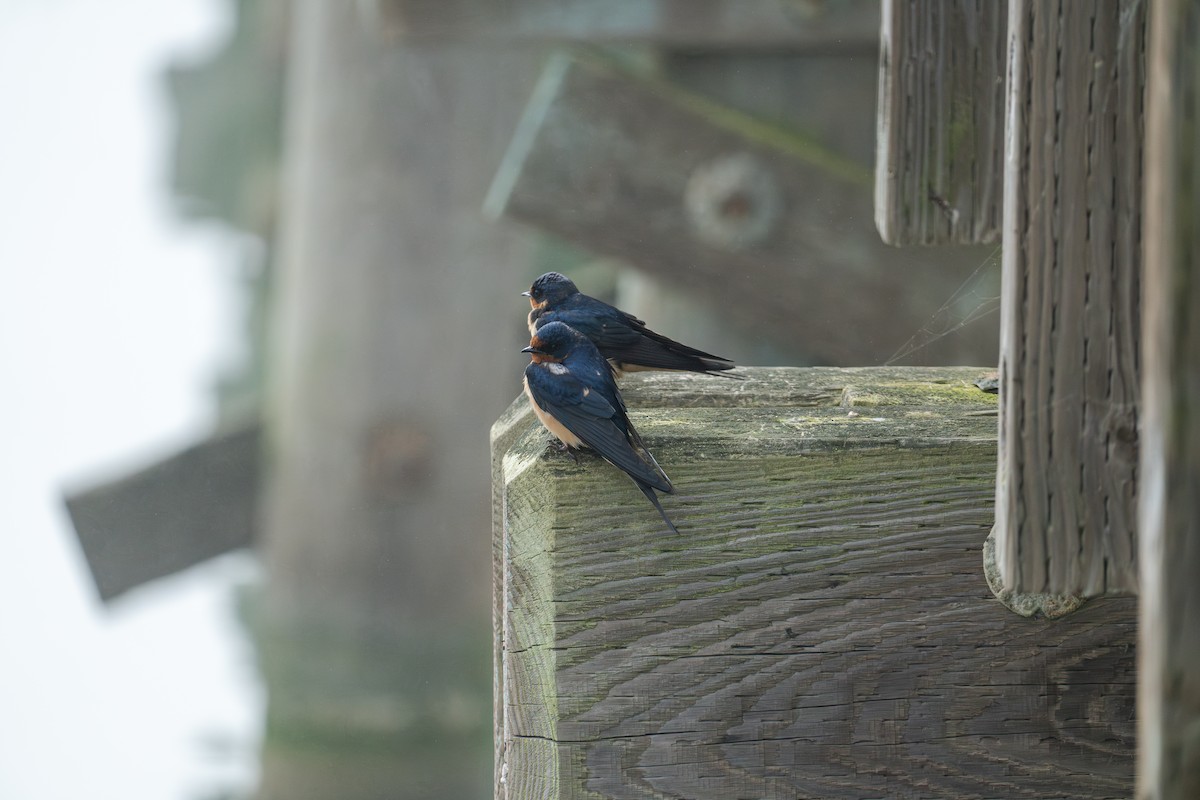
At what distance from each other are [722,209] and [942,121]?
49.3 inches

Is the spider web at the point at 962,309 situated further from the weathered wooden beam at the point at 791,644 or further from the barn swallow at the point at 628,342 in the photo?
the weathered wooden beam at the point at 791,644

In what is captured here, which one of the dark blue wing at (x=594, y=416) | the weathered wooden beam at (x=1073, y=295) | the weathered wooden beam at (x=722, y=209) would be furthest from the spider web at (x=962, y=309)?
the weathered wooden beam at (x=1073, y=295)

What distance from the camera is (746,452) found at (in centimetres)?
141

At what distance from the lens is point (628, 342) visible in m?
2.05

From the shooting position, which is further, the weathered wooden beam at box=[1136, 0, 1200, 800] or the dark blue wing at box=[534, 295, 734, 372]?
the dark blue wing at box=[534, 295, 734, 372]

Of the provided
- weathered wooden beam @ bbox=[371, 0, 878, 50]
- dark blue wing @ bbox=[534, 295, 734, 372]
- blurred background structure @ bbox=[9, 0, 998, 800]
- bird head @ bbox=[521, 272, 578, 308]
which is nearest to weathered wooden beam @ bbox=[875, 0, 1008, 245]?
dark blue wing @ bbox=[534, 295, 734, 372]

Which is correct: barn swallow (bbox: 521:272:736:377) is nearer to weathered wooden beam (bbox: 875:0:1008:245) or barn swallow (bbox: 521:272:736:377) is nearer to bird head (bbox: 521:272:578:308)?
bird head (bbox: 521:272:578:308)

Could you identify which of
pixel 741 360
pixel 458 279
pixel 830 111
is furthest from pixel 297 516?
pixel 830 111

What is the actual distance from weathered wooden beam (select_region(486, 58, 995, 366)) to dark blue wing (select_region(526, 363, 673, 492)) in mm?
1273

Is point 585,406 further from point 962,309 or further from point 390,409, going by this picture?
point 390,409

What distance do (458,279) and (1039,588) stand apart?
329 centimetres

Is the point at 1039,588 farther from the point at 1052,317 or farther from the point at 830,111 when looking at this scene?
the point at 830,111

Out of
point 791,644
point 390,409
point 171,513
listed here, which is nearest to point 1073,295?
point 791,644

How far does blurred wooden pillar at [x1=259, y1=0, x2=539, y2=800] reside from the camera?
4.16 m
